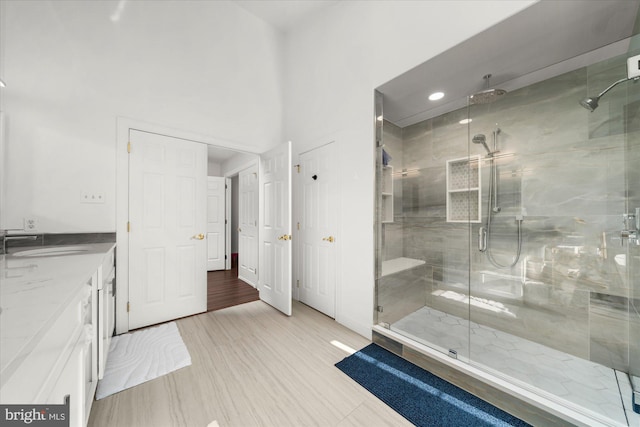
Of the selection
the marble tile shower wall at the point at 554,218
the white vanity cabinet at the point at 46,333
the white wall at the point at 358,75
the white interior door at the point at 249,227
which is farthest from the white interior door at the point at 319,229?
the white vanity cabinet at the point at 46,333

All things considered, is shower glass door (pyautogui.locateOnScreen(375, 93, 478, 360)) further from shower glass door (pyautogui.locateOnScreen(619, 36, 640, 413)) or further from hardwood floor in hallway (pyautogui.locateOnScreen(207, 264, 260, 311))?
hardwood floor in hallway (pyautogui.locateOnScreen(207, 264, 260, 311))

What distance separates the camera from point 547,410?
51.9 inches

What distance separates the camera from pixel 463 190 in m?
2.65

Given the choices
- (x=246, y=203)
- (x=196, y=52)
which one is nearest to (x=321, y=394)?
(x=246, y=203)

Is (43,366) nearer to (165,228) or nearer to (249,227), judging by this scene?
(165,228)

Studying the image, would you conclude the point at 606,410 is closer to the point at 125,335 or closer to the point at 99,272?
the point at 99,272

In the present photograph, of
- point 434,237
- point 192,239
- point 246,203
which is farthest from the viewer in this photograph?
point 246,203

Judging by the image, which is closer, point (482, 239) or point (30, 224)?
point (30, 224)

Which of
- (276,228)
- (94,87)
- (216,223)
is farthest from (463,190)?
(216,223)

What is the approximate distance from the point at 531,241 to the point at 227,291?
3.75 m

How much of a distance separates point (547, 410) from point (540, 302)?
1125 mm

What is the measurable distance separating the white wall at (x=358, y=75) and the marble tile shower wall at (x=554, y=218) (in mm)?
467

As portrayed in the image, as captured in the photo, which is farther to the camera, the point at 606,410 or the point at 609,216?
the point at 609,216

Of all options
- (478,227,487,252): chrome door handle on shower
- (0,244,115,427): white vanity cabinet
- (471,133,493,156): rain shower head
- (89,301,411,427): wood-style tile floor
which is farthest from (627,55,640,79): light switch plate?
(0,244,115,427): white vanity cabinet
